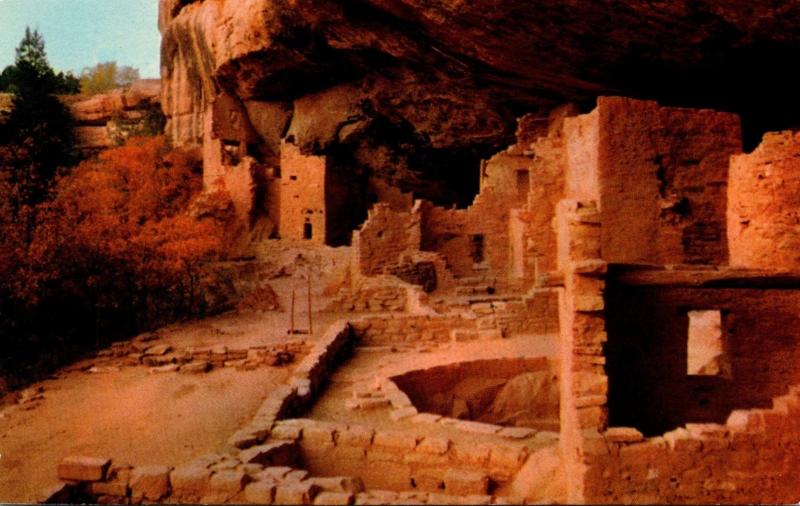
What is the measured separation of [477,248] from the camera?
671 inches

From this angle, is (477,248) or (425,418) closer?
(425,418)

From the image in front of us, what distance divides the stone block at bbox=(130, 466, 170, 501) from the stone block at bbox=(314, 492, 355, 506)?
1434 mm

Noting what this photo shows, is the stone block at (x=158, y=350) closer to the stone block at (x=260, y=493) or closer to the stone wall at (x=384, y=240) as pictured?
the stone wall at (x=384, y=240)

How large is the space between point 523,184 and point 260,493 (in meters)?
12.5

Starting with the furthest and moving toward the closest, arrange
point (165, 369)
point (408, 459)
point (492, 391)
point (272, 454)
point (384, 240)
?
point (384, 240), point (165, 369), point (492, 391), point (408, 459), point (272, 454)

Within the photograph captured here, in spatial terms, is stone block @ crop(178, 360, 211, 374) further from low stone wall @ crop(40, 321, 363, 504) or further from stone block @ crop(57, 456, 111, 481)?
stone block @ crop(57, 456, 111, 481)

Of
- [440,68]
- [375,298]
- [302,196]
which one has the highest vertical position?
[440,68]

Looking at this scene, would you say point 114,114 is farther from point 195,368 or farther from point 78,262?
point 195,368

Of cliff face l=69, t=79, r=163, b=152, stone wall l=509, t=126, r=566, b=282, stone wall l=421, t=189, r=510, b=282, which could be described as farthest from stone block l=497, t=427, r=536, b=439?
cliff face l=69, t=79, r=163, b=152

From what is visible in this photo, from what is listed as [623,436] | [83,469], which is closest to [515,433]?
[623,436]

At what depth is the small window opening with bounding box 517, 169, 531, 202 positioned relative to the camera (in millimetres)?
16648

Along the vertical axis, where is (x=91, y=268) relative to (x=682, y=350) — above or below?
above

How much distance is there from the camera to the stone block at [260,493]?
5434 millimetres

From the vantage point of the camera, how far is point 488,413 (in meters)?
9.48
